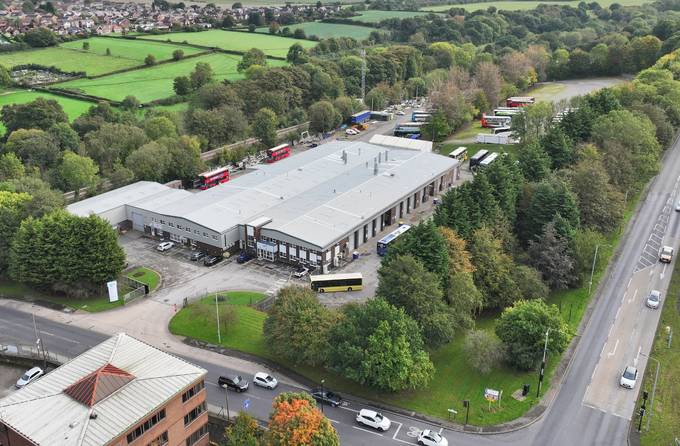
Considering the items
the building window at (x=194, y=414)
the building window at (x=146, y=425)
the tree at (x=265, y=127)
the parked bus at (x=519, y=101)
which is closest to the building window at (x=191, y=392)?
the building window at (x=194, y=414)

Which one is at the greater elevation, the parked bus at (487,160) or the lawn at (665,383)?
the parked bus at (487,160)

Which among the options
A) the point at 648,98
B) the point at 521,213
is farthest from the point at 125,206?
the point at 648,98

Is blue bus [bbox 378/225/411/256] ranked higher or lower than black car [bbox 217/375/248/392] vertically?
higher

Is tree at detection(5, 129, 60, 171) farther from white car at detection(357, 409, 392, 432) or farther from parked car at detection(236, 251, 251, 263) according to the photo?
white car at detection(357, 409, 392, 432)

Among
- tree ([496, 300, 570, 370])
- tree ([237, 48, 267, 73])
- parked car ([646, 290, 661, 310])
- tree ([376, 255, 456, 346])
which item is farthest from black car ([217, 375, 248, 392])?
tree ([237, 48, 267, 73])

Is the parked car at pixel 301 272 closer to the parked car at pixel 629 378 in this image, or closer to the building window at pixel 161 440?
the building window at pixel 161 440

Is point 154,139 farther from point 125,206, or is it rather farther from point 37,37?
point 37,37
